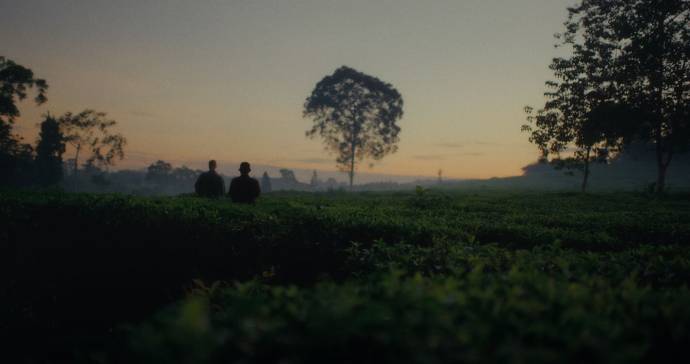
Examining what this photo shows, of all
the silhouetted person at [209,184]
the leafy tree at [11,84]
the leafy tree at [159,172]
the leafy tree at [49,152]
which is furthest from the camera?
the leafy tree at [159,172]

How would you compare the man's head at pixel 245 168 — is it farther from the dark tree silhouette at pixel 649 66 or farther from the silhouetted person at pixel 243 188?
the dark tree silhouette at pixel 649 66

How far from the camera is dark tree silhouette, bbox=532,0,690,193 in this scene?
21562 mm

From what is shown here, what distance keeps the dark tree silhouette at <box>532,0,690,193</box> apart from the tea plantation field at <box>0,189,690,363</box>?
17101 millimetres

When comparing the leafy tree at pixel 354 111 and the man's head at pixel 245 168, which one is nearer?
the man's head at pixel 245 168

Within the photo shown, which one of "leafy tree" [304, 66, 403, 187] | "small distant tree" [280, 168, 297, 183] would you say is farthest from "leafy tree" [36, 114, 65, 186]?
"small distant tree" [280, 168, 297, 183]

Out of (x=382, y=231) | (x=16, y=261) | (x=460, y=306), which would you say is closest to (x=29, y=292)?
(x=16, y=261)

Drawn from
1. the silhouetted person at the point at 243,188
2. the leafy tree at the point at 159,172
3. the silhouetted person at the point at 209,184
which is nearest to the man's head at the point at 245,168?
the silhouetted person at the point at 243,188

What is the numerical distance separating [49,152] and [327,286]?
71.5 meters

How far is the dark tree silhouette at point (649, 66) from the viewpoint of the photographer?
21.6 m

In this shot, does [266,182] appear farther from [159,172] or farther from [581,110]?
[581,110]

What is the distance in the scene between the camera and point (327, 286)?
7.41 feet

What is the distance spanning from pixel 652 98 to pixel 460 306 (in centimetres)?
2777

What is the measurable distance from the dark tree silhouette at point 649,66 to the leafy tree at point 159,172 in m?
124

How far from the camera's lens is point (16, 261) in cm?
756
